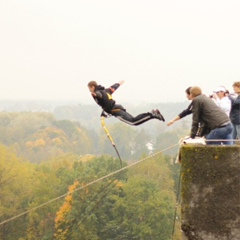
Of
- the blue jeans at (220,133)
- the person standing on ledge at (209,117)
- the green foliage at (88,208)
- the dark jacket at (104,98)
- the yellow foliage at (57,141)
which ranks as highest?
the dark jacket at (104,98)

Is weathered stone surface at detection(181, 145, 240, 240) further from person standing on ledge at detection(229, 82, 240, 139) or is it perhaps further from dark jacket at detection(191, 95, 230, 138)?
person standing on ledge at detection(229, 82, 240, 139)

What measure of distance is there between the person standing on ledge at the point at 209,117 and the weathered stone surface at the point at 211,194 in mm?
1303

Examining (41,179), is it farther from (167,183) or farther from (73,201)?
(167,183)

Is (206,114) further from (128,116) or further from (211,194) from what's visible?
(128,116)

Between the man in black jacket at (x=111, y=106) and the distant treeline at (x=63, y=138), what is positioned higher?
the man in black jacket at (x=111, y=106)

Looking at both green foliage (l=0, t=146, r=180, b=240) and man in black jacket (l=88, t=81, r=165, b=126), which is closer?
man in black jacket (l=88, t=81, r=165, b=126)

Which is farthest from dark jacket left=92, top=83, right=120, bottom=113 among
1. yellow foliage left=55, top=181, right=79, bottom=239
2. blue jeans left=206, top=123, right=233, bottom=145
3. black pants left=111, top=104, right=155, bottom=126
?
yellow foliage left=55, top=181, right=79, bottom=239

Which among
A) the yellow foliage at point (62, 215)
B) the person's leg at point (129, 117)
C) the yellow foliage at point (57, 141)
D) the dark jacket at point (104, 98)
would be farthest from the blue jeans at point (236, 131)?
the yellow foliage at point (57, 141)

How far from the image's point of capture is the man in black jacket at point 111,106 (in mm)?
8172

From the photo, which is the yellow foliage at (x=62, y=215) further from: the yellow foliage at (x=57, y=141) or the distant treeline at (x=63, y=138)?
the yellow foliage at (x=57, y=141)

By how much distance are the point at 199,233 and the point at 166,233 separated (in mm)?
33998

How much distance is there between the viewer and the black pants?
8.34 meters

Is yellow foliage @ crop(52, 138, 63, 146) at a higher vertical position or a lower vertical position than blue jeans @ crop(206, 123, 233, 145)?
lower

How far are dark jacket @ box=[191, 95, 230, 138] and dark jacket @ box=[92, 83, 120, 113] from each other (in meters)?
3.01
